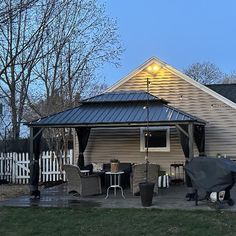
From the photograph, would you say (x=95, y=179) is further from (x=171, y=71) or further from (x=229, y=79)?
(x=229, y=79)

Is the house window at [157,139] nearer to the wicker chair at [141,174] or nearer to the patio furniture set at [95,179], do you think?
the patio furniture set at [95,179]

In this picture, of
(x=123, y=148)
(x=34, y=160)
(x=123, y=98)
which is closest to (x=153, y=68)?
(x=123, y=148)

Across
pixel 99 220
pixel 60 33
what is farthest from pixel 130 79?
pixel 99 220

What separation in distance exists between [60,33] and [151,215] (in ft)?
42.7

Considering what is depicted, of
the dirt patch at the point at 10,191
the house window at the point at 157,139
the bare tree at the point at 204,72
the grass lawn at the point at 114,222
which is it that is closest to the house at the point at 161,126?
the house window at the point at 157,139

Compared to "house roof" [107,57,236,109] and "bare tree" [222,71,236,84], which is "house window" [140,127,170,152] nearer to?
"house roof" [107,57,236,109]

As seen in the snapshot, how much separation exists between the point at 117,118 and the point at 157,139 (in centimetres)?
499

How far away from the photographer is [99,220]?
1012 centimetres

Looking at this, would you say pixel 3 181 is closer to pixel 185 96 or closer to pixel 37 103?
pixel 37 103

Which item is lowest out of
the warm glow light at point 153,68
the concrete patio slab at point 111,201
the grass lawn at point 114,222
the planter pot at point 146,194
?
the grass lawn at point 114,222

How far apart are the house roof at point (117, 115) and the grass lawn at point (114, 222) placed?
10.3 feet

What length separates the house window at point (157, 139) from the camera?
728 inches

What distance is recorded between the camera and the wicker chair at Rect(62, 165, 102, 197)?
45.0ft

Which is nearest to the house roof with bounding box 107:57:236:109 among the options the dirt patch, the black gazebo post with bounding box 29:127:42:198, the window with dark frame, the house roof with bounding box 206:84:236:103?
the house roof with bounding box 206:84:236:103
